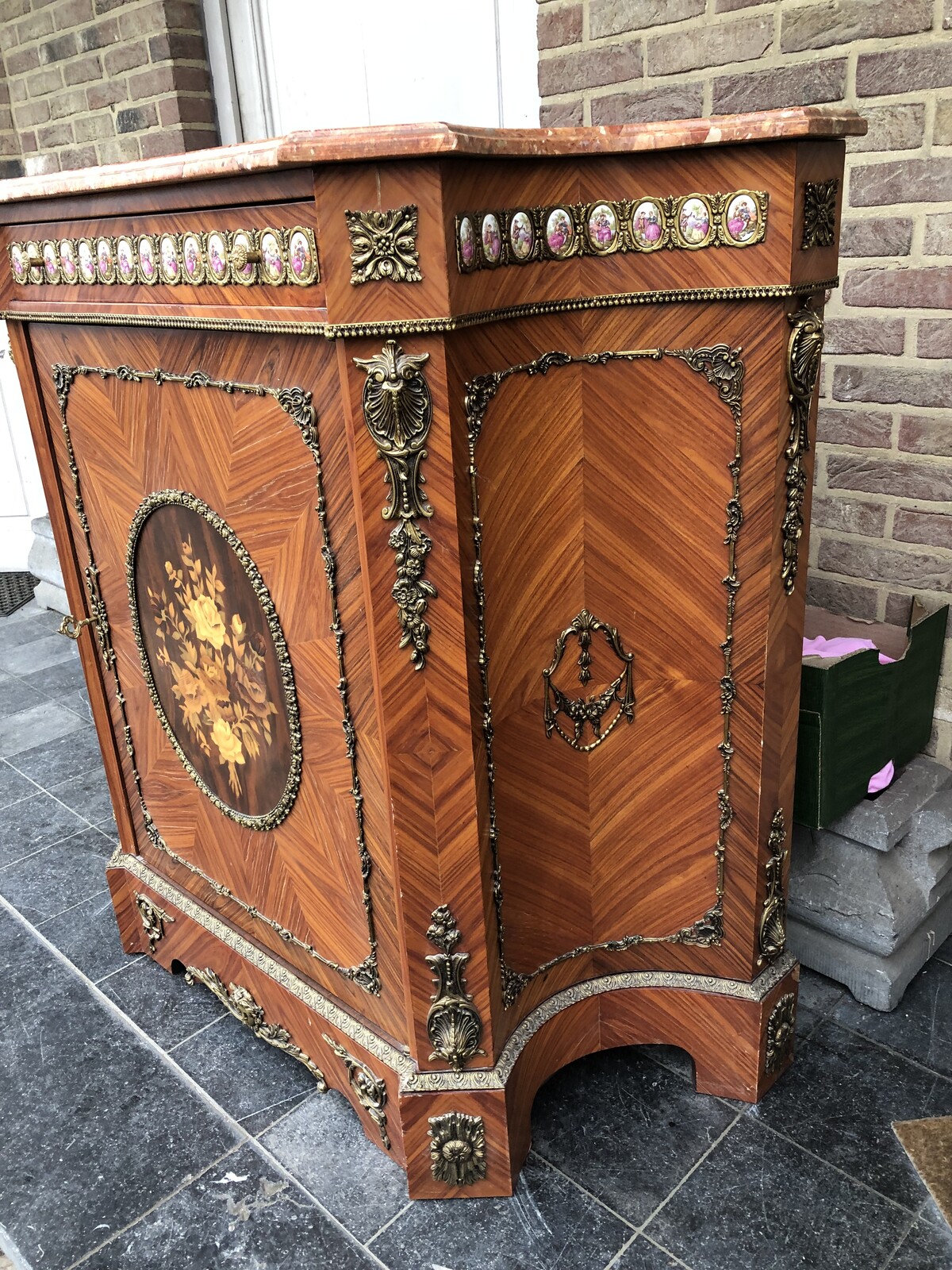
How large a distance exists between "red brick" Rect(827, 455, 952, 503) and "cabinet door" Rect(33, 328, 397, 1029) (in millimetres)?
1332

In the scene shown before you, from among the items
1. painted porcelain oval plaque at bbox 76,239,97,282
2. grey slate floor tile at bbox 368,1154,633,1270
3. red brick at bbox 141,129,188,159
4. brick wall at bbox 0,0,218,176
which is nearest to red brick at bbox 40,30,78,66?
brick wall at bbox 0,0,218,176

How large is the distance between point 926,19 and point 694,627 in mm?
1253

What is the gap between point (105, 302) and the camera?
167cm

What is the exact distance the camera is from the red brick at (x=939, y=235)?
197 centimetres

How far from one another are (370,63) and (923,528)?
2.01 m

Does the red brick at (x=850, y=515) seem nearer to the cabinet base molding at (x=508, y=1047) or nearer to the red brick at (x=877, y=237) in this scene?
the red brick at (x=877, y=237)

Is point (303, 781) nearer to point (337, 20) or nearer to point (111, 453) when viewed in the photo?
point (111, 453)

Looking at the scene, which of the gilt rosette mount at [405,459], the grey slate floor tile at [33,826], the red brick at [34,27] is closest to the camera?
the gilt rosette mount at [405,459]

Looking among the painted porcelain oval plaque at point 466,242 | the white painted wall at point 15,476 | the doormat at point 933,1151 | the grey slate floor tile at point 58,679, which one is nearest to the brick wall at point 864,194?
the doormat at point 933,1151

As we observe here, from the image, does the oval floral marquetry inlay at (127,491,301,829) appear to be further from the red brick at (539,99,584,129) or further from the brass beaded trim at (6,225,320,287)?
the red brick at (539,99,584,129)

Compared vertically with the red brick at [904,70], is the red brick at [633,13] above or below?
above

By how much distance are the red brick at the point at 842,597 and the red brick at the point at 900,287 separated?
0.61m

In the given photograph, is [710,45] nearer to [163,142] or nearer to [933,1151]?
[163,142]

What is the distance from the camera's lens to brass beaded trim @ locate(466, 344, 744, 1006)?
4.48 ft
